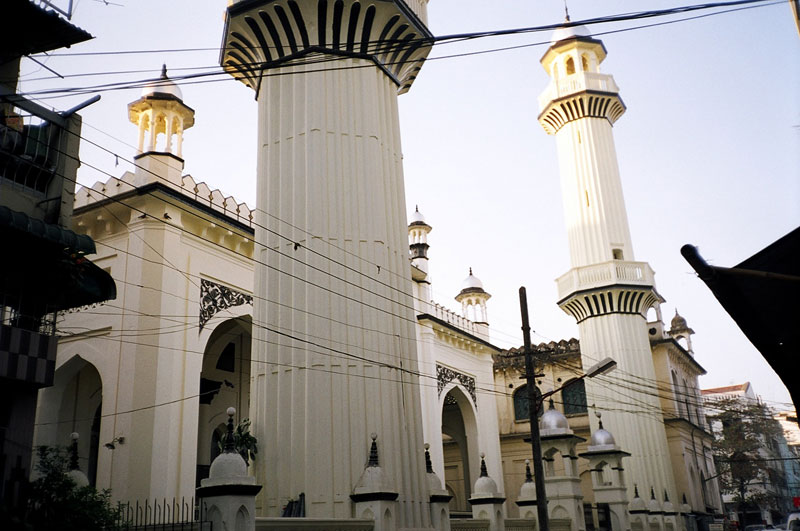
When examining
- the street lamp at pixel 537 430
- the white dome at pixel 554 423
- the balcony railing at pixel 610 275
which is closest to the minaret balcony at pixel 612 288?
the balcony railing at pixel 610 275

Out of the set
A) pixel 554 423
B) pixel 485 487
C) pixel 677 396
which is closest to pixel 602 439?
pixel 554 423

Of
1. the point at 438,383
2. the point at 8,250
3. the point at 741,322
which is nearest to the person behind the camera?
the point at 741,322

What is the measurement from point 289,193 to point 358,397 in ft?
14.5

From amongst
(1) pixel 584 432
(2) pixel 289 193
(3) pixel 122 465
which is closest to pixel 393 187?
(2) pixel 289 193

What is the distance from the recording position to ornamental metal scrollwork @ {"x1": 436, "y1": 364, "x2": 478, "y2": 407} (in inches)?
1062

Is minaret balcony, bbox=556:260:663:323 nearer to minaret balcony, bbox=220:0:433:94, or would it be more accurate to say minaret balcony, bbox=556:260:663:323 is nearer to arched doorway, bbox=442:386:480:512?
arched doorway, bbox=442:386:480:512

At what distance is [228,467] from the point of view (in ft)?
30.7

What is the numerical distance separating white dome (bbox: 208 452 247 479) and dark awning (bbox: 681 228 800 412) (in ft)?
20.5

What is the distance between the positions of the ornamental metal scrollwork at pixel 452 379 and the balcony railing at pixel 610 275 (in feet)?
16.3

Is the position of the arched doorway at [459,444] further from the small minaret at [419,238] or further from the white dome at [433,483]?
the white dome at [433,483]

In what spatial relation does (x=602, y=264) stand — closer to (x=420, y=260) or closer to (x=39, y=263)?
(x=420, y=260)

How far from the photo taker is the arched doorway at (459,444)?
94.1ft

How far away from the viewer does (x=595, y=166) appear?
2956cm

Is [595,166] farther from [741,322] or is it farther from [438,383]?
[741,322]
